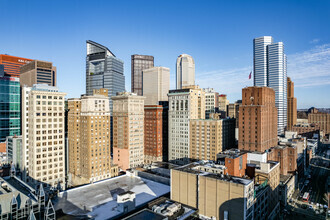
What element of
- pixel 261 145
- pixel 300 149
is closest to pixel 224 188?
pixel 261 145

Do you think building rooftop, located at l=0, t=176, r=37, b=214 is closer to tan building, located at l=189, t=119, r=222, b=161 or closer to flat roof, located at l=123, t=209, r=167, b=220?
flat roof, located at l=123, t=209, r=167, b=220

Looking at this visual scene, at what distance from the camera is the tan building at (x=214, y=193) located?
64812 mm

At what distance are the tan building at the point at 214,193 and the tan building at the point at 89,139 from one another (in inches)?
3168

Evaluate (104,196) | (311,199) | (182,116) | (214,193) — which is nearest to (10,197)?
(104,196)

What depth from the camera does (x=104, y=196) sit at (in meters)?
89.5

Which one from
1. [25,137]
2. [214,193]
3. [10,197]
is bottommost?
[214,193]

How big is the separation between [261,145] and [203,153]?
132 ft

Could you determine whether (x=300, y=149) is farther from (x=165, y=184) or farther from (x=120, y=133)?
(x=120, y=133)

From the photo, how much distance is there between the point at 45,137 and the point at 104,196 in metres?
51.1

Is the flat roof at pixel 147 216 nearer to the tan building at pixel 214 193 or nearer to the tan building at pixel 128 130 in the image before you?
the tan building at pixel 214 193

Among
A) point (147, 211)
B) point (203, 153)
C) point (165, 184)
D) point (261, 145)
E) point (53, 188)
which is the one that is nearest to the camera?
point (147, 211)

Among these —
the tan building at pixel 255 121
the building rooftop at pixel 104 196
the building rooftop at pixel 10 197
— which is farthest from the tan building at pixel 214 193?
the tan building at pixel 255 121

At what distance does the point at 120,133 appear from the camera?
578 feet

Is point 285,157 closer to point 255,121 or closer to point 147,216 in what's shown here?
point 255,121
